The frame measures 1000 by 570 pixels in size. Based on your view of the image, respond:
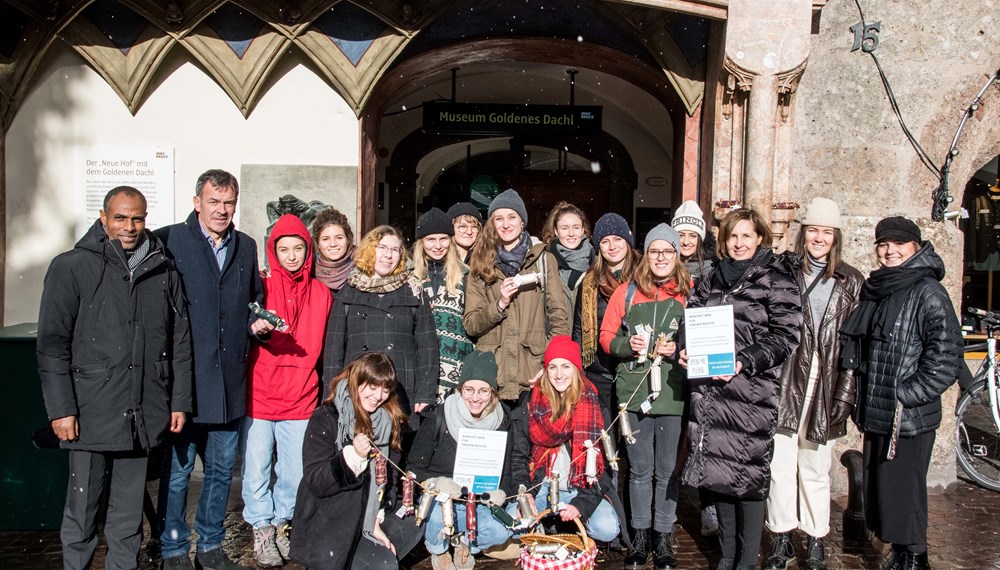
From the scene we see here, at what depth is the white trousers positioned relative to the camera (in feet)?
14.9

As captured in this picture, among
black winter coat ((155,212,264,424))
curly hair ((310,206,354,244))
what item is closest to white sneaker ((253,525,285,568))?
black winter coat ((155,212,264,424))

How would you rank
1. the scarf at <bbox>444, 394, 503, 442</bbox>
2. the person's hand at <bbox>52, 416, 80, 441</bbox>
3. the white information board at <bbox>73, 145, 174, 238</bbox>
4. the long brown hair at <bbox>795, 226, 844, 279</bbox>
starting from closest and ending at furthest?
Result: the person's hand at <bbox>52, 416, 80, 441</bbox>
the scarf at <bbox>444, 394, 503, 442</bbox>
the long brown hair at <bbox>795, 226, 844, 279</bbox>
the white information board at <bbox>73, 145, 174, 238</bbox>

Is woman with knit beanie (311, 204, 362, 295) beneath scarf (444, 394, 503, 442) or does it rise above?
above

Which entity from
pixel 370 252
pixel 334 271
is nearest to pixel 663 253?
pixel 370 252

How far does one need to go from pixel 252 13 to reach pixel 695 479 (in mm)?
4896

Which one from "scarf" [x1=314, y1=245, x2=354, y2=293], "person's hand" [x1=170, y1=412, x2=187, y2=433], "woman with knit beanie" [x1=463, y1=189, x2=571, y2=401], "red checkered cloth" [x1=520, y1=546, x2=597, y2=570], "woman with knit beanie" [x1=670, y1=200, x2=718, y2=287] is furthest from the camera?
"woman with knit beanie" [x1=670, y1=200, x2=718, y2=287]

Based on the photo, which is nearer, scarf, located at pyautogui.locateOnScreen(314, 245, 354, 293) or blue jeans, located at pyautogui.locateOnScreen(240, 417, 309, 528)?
blue jeans, located at pyautogui.locateOnScreen(240, 417, 309, 528)

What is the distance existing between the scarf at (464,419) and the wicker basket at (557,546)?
2.06ft

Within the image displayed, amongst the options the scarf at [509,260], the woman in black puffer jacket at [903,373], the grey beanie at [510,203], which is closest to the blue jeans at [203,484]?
the scarf at [509,260]

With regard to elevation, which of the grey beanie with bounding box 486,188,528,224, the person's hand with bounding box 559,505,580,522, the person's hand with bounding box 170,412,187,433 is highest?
the grey beanie with bounding box 486,188,528,224

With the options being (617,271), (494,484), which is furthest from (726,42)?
(494,484)

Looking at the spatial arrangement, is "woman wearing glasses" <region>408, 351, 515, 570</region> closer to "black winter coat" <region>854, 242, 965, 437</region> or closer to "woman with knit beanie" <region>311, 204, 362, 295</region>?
"woman with knit beanie" <region>311, 204, 362, 295</region>

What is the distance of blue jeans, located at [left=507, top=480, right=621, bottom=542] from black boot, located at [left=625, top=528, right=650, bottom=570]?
134 millimetres

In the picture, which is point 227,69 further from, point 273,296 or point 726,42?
point 726,42
